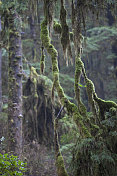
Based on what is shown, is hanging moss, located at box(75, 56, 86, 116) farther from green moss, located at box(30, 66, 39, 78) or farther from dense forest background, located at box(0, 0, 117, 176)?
green moss, located at box(30, 66, 39, 78)

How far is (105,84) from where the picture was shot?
845 inches

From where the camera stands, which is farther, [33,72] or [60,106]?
[60,106]

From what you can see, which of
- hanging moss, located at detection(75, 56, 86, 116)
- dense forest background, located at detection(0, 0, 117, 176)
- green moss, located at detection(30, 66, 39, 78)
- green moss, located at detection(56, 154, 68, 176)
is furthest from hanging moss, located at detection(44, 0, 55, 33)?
green moss, located at detection(30, 66, 39, 78)

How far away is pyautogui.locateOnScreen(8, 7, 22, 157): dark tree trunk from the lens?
7.86 m

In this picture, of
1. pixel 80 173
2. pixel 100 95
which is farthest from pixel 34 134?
pixel 100 95

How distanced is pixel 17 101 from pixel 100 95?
1252 centimetres

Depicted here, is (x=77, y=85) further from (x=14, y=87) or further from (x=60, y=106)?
(x=60, y=106)

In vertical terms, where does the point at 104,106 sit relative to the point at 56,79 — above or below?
below

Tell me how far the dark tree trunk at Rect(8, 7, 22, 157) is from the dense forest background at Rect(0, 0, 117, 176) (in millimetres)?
40

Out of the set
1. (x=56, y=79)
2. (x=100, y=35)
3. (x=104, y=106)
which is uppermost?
(x=100, y=35)

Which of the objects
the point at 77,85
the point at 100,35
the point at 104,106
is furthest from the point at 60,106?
the point at 100,35

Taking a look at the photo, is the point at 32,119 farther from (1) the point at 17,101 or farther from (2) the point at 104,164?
(2) the point at 104,164

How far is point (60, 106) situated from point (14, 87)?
3.24 metres

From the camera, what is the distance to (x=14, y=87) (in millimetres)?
8102
